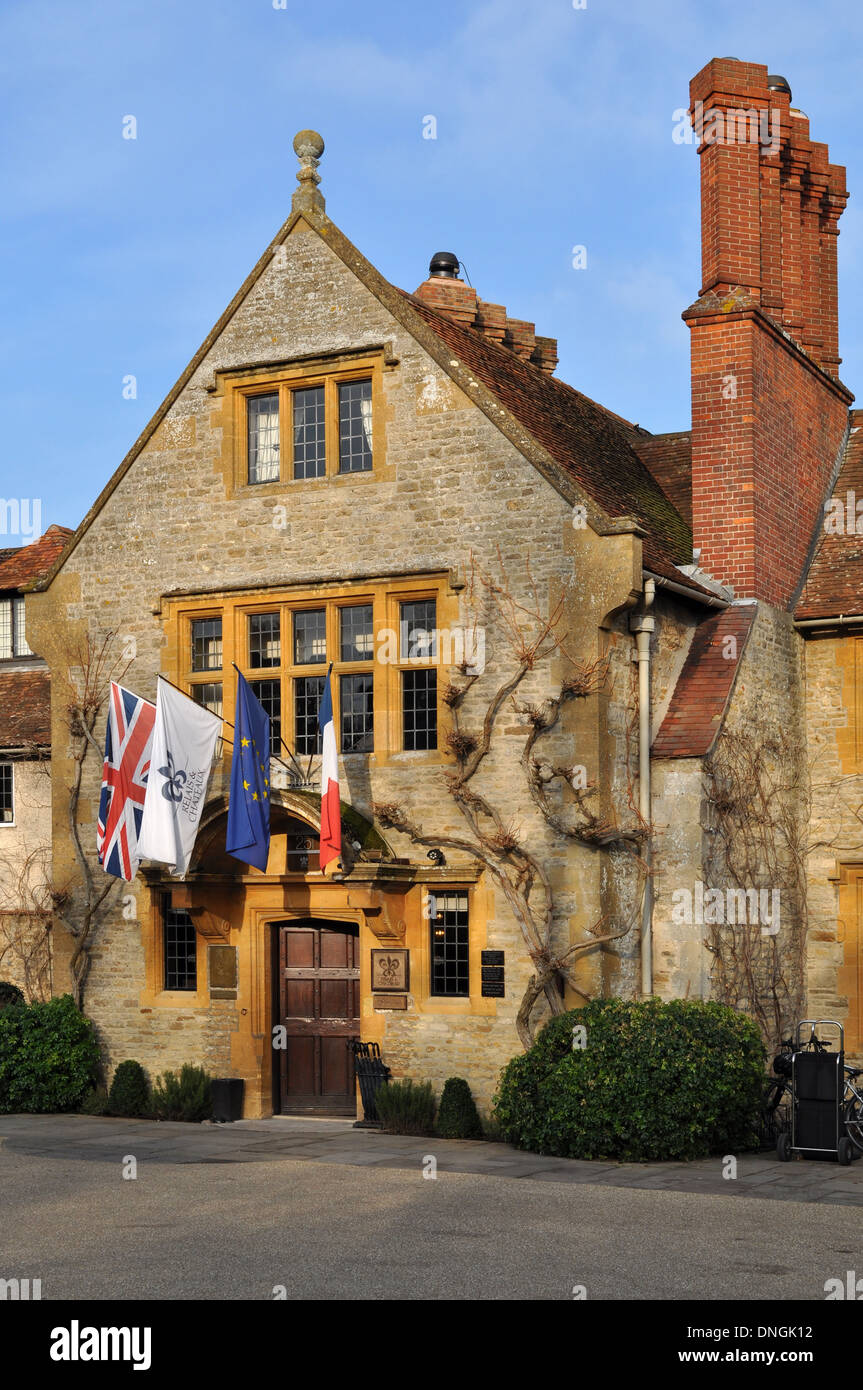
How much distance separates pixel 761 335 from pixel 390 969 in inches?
350

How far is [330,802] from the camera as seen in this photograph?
17.0 meters

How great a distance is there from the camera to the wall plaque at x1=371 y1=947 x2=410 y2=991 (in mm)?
17859

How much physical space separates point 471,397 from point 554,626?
2816mm

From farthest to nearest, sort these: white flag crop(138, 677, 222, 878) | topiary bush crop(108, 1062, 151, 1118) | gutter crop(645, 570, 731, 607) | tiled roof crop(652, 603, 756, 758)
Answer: topiary bush crop(108, 1062, 151, 1118), tiled roof crop(652, 603, 756, 758), gutter crop(645, 570, 731, 607), white flag crop(138, 677, 222, 878)

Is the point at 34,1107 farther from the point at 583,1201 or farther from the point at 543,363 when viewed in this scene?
the point at 543,363

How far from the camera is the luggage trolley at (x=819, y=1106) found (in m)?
14.8

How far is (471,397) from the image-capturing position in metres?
18.0

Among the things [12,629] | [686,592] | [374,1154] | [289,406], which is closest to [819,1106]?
[374,1154]

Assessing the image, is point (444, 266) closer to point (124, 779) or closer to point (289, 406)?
point (289, 406)

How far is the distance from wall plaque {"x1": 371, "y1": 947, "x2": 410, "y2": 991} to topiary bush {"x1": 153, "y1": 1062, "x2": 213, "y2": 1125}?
256cm

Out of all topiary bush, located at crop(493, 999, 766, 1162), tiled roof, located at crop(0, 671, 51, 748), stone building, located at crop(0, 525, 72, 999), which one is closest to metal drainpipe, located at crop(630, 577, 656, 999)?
topiary bush, located at crop(493, 999, 766, 1162)

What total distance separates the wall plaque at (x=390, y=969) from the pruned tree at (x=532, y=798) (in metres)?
1.29

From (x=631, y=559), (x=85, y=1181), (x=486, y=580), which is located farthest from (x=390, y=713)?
(x=85, y=1181)

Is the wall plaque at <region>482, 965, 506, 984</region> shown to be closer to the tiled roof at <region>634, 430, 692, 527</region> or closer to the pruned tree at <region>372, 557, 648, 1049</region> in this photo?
the pruned tree at <region>372, 557, 648, 1049</region>
